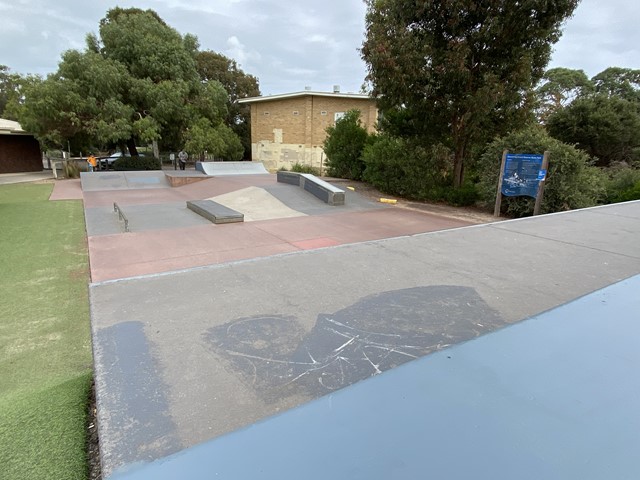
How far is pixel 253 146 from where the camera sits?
104 ft

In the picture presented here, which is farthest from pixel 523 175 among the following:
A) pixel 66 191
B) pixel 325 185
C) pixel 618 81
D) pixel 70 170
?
pixel 618 81

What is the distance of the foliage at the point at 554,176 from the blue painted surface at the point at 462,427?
26.3 feet

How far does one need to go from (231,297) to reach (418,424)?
2229mm

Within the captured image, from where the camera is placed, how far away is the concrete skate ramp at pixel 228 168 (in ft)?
62.7

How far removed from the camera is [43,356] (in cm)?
356

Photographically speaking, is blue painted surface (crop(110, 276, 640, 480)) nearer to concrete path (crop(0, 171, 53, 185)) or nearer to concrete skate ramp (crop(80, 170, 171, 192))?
concrete skate ramp (crop(80, 170, 171, 192))

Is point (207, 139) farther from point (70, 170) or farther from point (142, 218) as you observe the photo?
point (142, 218)

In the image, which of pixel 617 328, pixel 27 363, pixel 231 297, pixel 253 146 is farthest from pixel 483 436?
pixel 253 146

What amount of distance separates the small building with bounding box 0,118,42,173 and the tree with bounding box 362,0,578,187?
25725mm

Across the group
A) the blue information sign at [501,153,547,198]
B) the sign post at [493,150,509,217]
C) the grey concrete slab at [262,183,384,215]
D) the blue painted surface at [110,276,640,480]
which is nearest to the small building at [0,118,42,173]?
the grey concrete slab at [262,183,384,215]

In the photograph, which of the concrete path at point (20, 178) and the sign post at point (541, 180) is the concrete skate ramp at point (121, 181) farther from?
the sign post at point (541, 180)

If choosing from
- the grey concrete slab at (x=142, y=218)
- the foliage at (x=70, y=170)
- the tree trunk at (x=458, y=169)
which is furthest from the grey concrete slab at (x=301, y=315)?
the foliage at (x=70, y=170)

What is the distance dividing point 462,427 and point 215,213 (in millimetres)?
7853

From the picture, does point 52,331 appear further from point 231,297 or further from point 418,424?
point 418,424
